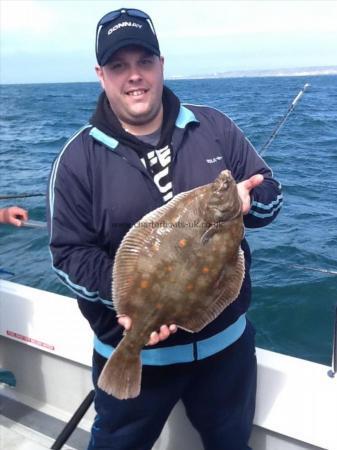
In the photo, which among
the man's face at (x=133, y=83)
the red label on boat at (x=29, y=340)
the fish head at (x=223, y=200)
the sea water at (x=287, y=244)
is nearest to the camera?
the fish head at (x=223, y=200)

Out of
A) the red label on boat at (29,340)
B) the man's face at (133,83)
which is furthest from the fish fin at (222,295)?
the red label on boat at (29,340)

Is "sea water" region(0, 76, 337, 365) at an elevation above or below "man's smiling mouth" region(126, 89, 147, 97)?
below

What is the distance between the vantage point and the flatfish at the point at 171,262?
213 centimetres

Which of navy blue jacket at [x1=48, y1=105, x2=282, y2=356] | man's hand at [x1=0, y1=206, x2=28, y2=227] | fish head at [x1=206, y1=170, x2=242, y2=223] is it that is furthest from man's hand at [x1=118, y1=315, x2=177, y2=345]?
man's hand at [x1=0, y1=206, x2=28, y2=227]

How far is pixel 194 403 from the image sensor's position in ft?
8.37

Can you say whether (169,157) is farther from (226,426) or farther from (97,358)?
(226,426)

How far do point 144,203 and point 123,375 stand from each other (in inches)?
31.5

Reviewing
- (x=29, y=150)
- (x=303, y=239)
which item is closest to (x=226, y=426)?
(x=303, y=239)

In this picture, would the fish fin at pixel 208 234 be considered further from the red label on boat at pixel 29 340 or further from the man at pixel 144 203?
the red label on boat at pixel 29 340

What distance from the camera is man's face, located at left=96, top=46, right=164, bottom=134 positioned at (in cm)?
231

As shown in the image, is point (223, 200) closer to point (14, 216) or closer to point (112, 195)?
point (112, 195)

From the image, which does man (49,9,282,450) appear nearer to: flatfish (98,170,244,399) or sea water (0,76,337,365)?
flatfish (98,170,244,399)

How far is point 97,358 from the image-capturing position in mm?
2531

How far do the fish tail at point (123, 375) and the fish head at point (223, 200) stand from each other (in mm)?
719
